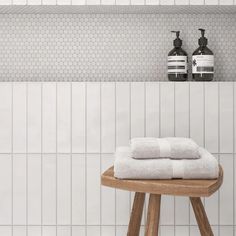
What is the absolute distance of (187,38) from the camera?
6.41 feet

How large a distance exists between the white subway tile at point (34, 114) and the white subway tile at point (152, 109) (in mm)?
379

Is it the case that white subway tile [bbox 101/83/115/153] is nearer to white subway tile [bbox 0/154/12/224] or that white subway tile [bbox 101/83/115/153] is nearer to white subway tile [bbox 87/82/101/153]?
white subway tile [bbox 87/82/101/153]

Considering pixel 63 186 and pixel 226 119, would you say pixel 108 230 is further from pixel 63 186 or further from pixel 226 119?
pixel 226 119

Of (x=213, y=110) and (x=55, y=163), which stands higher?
(x=213, y=110)

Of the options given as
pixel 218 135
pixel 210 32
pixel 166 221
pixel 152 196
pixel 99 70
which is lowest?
pixel 166 221

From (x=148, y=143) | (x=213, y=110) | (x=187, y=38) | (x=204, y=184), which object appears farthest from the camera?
(x=187, y=38)

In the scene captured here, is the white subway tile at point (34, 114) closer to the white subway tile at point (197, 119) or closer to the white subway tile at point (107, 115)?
the white subway tile at point (107, 115)

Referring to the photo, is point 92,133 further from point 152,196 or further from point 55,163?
point 152,196

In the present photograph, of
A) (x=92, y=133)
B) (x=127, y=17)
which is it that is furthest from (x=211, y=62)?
(x=92, y=133)

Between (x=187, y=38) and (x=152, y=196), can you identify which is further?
(x=187, y=38)

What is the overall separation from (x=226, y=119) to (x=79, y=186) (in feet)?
1.87

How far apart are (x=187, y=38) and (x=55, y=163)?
674mm

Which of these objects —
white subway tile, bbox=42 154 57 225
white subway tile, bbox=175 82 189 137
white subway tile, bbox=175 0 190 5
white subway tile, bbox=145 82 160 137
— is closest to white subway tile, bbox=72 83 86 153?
white subway tile, bbox=42 154 57 225

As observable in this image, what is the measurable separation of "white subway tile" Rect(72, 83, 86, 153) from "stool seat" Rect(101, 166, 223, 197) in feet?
1.68
